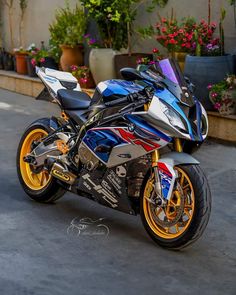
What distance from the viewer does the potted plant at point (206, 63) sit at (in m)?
6.97

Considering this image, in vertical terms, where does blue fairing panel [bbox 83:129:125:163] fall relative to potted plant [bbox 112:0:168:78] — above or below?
below

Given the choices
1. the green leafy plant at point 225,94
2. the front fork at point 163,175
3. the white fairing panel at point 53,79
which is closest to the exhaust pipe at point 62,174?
the white fairing panel at point 53,79

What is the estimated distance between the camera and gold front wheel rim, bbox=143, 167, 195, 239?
13.0ft

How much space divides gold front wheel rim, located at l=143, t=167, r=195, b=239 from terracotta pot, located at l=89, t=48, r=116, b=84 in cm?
480

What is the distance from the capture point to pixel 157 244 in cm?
414

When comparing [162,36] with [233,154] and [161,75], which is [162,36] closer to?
[233,154]

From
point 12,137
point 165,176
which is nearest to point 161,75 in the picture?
point 165,176

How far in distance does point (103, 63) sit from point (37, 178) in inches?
154

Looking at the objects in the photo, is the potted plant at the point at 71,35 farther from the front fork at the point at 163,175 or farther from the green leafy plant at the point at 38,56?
the front fork at the point at 163,175

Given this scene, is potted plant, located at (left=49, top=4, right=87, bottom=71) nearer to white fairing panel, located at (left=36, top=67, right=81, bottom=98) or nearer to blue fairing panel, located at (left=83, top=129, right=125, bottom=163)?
white fairing panel, located at (left=36, top=67, right=81, bottom=98)

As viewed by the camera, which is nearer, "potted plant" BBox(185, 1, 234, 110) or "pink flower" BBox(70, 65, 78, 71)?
"potted plant" BBox(185, 1, 234, 110)

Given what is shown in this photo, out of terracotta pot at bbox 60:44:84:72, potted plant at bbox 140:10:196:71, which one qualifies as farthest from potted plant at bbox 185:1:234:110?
terracotta pot at bbox 60:44:84:72

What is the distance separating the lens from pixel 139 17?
9.00 m

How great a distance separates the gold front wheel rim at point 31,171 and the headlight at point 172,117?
4.66ft
